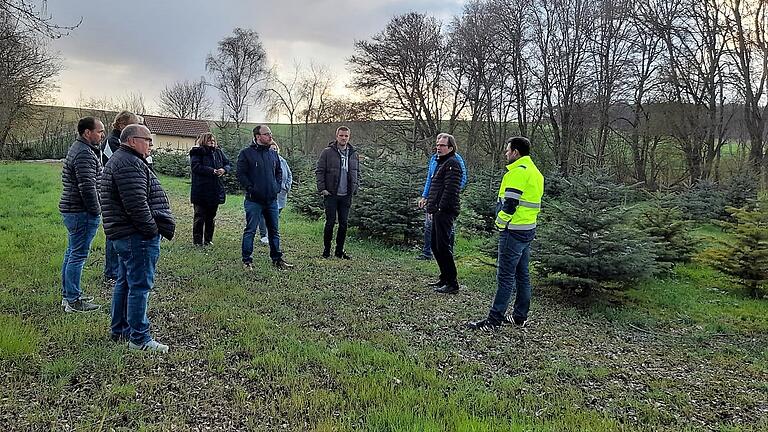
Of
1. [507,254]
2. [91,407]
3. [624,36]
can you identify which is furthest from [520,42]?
[91,407]

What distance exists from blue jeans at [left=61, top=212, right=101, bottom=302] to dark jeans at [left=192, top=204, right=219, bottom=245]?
11.6ft

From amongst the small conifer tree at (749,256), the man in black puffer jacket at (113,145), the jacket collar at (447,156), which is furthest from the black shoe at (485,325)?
the small conifer tree at (749,256)

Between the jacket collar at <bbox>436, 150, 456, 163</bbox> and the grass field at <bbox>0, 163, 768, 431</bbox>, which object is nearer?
the grass field at <bbox>0, 163, 768, 431</bbox>

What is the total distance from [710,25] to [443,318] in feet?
71.9

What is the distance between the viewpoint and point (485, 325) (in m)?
5.18

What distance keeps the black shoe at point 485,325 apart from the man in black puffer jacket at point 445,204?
1.39 meters

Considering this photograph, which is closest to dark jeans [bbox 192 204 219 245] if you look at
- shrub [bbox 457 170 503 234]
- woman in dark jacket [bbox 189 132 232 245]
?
woman in dark jacket [bbox 189 132 232 245]

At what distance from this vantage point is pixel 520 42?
25.0m

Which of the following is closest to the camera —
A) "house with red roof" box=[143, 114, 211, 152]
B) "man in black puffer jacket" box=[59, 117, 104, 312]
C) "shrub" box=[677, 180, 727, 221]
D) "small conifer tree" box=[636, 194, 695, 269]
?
"man in black puffer jacket" box=[59, 117, 104, 312]

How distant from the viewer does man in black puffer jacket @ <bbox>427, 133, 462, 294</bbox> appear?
249 inches

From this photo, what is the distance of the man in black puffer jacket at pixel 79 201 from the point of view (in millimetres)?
4848

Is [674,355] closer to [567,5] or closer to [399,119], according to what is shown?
[567,5]

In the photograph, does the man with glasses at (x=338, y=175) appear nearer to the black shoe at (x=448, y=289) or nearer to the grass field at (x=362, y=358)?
the grass field at (x=362, y=358)

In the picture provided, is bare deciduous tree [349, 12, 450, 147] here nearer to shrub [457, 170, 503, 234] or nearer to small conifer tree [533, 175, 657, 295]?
shrub [457, 170, 503, 234]
